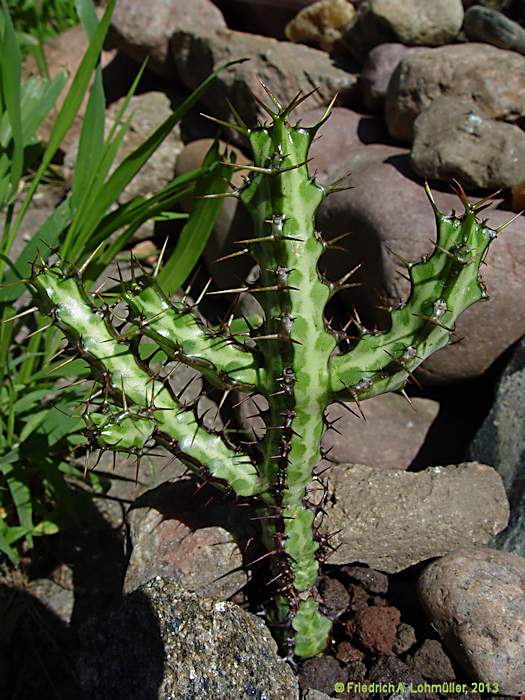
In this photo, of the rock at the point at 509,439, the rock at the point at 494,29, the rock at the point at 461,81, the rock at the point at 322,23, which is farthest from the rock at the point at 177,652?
the rock at the point at 322,23

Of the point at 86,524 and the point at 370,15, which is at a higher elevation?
the point at 370,15

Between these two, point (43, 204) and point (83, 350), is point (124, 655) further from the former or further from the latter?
point (43, 204)

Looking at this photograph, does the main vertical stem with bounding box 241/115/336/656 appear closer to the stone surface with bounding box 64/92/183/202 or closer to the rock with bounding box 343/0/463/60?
the rock with bounding box 343/0/463/60

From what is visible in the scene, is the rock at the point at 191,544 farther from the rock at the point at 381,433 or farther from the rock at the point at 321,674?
the rock at the point at 381,433

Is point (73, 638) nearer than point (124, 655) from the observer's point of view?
No

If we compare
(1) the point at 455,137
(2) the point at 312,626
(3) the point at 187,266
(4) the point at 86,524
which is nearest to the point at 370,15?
(1) the point at 455,137

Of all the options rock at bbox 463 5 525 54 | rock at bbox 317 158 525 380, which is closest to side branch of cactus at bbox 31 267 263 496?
rock at bbox 317 158 525 380

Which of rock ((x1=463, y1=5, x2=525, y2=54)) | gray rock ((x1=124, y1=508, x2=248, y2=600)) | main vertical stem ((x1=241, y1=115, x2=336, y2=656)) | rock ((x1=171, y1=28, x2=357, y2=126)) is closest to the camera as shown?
main vertical stem ((x1=241, y1=115, x2=336, y2=656))

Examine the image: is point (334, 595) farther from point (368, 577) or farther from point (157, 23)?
point (157, 23)
